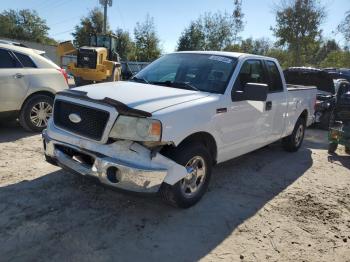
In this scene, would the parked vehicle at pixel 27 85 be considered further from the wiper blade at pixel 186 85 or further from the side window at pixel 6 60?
the wiper blade at pixel 186 85

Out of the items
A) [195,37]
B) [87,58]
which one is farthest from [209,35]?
[87,58]

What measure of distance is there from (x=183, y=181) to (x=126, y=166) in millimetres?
857

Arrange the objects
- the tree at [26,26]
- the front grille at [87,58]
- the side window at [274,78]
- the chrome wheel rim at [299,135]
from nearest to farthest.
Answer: the side window at [274,78], the chrome wheel rim at [299,135], the front grille at [87,58], the tree at [26,26]

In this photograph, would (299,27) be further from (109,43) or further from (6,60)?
(6,60)

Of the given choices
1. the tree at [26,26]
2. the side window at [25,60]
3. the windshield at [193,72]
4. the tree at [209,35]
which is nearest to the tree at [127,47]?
the tree at [209,35]

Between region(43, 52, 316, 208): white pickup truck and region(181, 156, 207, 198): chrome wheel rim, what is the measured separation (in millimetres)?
12

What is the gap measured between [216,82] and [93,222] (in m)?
2.36

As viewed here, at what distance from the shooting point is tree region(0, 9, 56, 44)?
66.4m

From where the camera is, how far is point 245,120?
16.9 ft

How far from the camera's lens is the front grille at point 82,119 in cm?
392

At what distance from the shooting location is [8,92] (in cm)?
691

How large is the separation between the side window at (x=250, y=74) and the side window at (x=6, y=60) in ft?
14.6

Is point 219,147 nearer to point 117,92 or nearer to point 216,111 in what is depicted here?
point 216,111

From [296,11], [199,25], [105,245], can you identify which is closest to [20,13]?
[199,25]
